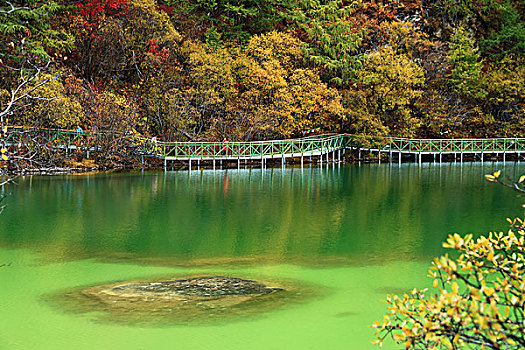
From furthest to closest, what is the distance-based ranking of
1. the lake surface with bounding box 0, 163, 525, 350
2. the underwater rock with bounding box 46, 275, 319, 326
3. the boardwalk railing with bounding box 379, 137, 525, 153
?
1. the boardwalk railing with bounding box 379, 137, 525, 153
2. the underwater rock with bounding box 46, 275, 319, 326
3. the lake surface with bounding box 0, 163, 525, 350

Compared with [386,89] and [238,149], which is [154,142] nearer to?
[238,149]

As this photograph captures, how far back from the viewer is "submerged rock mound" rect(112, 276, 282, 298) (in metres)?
8.53

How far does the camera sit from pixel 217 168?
34562mm

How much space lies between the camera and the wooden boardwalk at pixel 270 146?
99.8 feet

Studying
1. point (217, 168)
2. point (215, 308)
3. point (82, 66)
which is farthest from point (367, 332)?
point (82, 66)

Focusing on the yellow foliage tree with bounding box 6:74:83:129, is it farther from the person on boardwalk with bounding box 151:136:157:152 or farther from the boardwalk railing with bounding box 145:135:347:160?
the boardwalk railing with bounding box 145:135:347:160

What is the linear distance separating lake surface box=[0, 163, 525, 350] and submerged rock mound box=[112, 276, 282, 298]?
43 centimetres

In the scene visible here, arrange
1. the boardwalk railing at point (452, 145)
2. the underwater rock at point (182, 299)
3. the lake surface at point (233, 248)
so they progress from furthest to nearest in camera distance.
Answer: the boardwalk railing at point (452, 145)
the underwater rock at point (182, 299)
the lake surface at point (233, 248)

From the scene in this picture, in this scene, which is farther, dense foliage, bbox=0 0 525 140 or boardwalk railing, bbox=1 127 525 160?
dense foliage, bbox=0 0 525 140

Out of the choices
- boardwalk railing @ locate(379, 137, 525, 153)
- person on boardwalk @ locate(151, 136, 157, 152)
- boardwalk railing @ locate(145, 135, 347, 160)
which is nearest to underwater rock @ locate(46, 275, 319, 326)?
person on boardwalk @ locate(151, 136, 157, 152)

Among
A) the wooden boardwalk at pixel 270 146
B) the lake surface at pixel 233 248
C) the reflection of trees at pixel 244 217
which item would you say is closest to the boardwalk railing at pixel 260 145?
the wooden boardwalk at pixel 270 146

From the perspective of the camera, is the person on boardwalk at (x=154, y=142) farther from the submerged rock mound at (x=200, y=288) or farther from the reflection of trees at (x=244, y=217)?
the submerged rock mound at (x=200, y=288)

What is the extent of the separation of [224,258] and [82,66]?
2765 cm

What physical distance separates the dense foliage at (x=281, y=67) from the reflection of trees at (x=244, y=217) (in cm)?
1030
